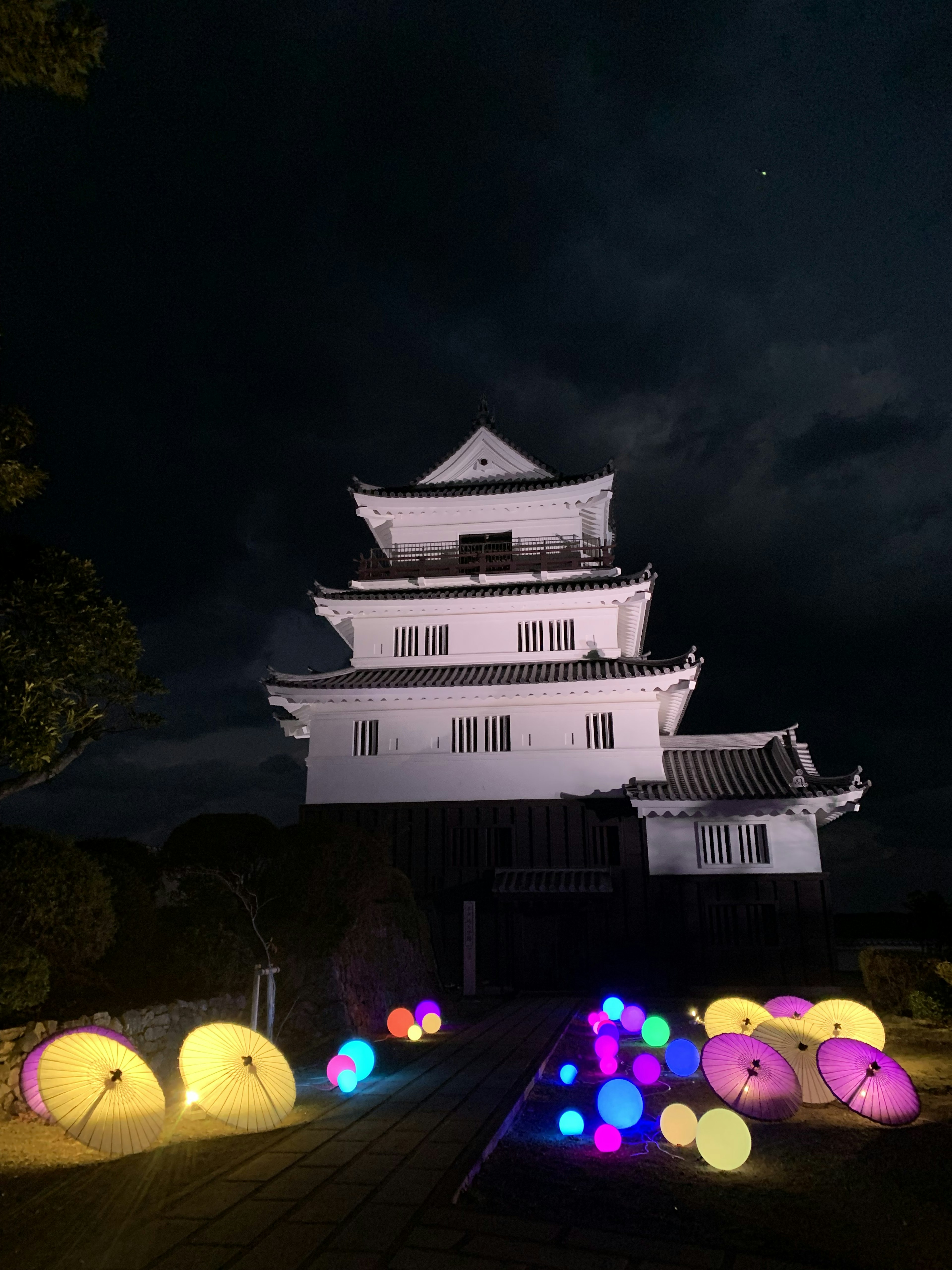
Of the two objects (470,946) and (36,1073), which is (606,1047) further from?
(470,946)

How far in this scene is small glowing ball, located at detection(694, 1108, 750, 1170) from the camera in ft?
25.0

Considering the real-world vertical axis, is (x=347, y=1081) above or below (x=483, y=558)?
below

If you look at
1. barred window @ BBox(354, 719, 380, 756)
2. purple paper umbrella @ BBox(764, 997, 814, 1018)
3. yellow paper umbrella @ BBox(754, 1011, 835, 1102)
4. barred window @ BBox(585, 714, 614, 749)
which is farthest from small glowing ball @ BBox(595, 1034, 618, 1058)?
barred window @ BBox(354, 719, 380, 756)

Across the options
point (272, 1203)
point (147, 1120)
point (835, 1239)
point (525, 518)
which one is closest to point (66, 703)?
point (147, 1120)

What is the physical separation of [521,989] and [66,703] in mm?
16397

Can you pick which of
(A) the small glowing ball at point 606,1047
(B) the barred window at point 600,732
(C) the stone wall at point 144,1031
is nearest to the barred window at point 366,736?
(B) the barred window at point 600,732

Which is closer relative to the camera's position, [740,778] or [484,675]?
[740,778]

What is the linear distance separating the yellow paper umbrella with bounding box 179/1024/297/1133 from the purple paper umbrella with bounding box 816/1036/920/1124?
21.8 ft

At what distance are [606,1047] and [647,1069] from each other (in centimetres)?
93

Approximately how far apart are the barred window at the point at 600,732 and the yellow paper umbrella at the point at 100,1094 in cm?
1786

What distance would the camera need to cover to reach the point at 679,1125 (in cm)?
814

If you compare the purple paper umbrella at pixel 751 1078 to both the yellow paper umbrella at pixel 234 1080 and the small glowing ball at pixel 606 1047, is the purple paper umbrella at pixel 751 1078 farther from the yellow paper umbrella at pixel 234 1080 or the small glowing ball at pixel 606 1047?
the yellow paper umbrella at pixel 234 1080

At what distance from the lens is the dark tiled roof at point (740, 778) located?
21406 millimetres

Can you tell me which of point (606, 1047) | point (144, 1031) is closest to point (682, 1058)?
point (606, 1047)
